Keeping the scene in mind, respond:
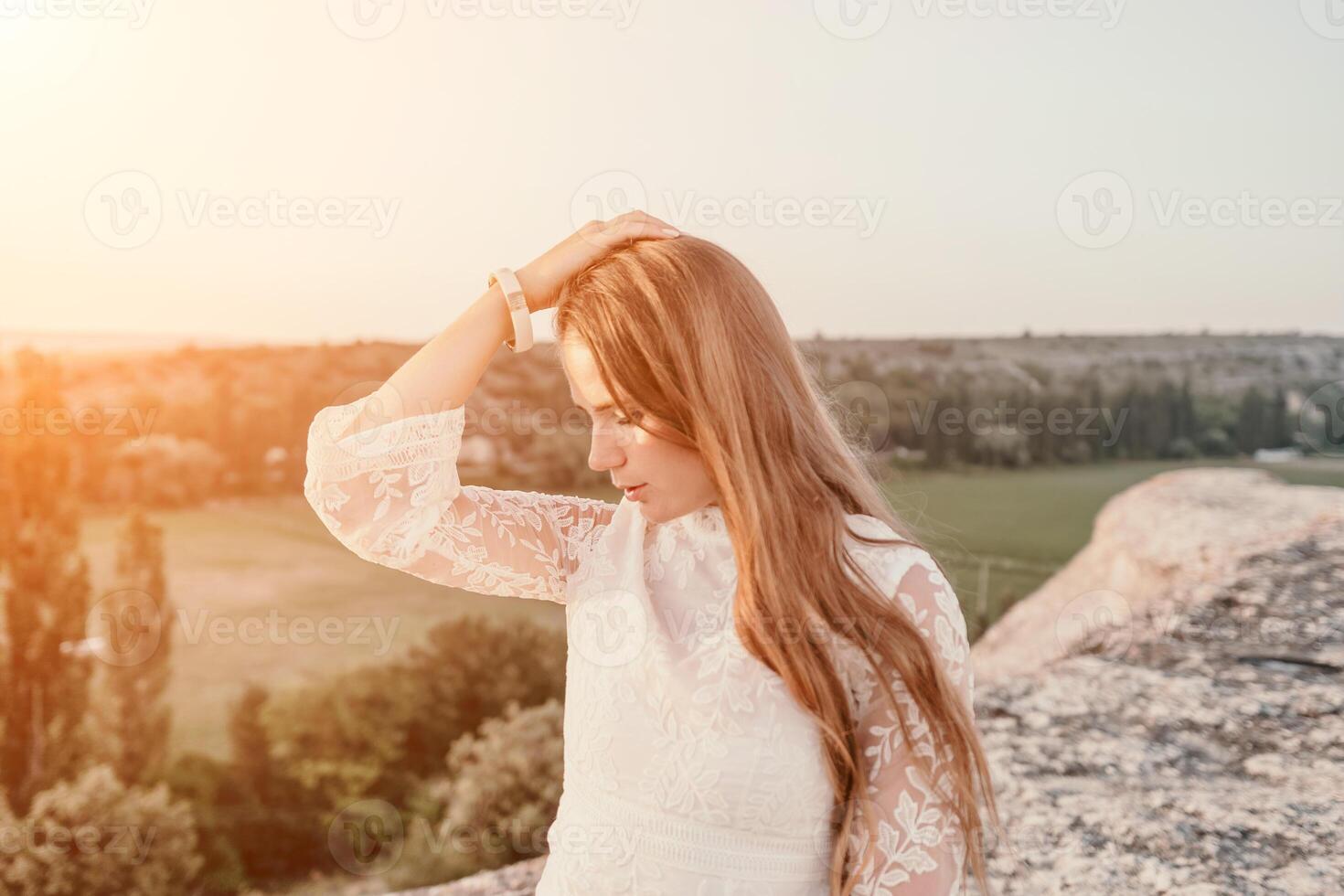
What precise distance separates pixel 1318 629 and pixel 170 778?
5.40 metres

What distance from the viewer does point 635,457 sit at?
46.1 inches

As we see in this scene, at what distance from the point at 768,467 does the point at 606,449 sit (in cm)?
20

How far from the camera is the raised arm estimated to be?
1.17 meters

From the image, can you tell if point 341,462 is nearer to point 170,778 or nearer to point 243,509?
point 243,509

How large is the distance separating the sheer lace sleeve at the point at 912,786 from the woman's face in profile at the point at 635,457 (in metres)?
0.29

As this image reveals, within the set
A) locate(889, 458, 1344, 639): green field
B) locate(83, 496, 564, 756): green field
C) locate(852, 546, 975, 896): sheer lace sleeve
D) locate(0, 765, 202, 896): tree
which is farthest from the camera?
locate(889, 458, 1344, 639): green field

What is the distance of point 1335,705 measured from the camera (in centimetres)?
198

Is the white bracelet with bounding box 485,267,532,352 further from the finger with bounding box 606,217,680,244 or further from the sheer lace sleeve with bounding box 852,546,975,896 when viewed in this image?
the sheer lace sleeve with bounding box 852,546,975,896

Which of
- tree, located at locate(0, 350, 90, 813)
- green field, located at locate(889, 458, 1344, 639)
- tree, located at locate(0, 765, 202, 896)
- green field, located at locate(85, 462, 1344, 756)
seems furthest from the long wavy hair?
tree, located at locate(0, 765, 202, 896)

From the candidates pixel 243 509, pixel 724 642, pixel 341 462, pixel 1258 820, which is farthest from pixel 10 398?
pixel 1258 820

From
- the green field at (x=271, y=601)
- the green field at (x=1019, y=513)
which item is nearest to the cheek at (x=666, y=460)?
the green field at (x=271, y=601)

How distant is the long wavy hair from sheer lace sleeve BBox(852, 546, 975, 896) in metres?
0.01

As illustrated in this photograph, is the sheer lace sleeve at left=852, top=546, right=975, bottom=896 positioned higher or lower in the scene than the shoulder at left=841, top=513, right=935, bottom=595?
lower

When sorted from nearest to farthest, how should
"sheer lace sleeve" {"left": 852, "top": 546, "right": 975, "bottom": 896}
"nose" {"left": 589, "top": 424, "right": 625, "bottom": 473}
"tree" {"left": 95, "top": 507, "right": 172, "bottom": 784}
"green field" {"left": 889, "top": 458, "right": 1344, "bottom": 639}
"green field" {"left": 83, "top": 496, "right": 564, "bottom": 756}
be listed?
1. "sheer lace sleeve" {"left": 852, "top": 546, "right": 975, "bottom": 896}
2. "nose" {"left": 589, "top": 424, "right": 625, "bottom": 473}
3. "tree" {"left": 95, "top": 507, "right": 172, "bottom": 784}
4. "green field" {"left": 83, "top": 496, "right": 564, "bottom": 756}
5. "green field" {"left": 889, "top": 458, "right": 1344, "bottom": 639}
